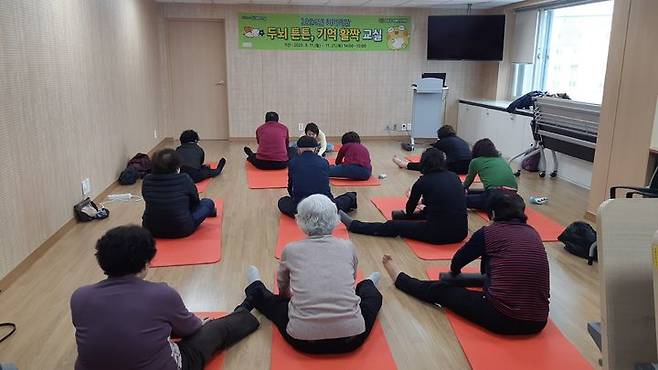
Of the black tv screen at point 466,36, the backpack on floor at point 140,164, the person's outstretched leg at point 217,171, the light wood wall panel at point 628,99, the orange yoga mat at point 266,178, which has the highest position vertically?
the black tv screen at point 466,36

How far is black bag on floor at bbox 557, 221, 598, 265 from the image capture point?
3.79 m

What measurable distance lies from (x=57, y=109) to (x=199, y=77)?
508 cm

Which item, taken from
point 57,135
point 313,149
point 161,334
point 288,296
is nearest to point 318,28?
point 313,149

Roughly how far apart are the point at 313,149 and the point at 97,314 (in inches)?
121

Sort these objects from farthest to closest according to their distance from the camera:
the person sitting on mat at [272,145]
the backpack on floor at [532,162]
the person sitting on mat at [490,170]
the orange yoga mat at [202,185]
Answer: the backpack on floor at [532,162], the person sitting on mat at [272,145], the orange yoga mat at [202,185], the person sitting on mat at [490,170]

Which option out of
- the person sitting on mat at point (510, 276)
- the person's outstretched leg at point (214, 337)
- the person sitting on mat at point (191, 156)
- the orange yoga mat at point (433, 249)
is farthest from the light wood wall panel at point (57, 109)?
the person sitting on mat at point (510, 276)

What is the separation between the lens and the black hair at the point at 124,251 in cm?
185

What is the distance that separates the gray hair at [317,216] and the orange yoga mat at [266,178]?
3382 mm

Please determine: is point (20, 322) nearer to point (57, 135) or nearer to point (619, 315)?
point (57, 135)

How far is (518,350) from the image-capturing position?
258cm

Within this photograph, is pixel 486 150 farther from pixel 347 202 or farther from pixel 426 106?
pixel 426 106

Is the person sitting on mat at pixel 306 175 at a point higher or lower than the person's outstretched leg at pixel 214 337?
higher

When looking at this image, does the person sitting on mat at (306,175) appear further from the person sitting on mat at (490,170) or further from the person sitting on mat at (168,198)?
the person sitting on mat at (490,170)

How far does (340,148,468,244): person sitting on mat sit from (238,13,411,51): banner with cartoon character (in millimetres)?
5590
